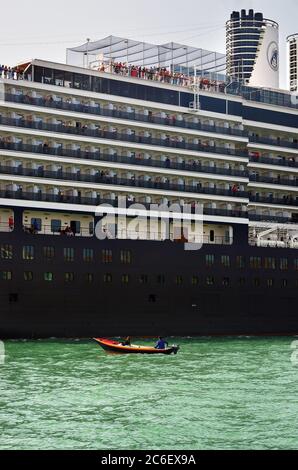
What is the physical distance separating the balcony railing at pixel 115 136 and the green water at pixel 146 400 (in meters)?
13.2

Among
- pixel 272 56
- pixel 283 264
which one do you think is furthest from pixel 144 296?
pixel 272 56

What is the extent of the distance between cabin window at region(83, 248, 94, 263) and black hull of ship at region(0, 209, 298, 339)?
9.6 inches

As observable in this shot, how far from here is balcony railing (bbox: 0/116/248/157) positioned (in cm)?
4725

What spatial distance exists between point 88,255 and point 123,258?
2.20 meters

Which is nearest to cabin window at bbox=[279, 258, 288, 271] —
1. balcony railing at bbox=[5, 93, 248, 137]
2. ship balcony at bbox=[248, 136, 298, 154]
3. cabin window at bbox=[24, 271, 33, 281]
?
ship balcony at bbox=[248, 136, 298, 154]

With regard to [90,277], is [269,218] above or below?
above

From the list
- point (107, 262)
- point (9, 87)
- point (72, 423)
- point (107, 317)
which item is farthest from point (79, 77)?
point (72, 423)

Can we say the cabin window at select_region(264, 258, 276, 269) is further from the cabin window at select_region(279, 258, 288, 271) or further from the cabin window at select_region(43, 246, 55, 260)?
the cabin window at select_region(43, 246, 55, 260)

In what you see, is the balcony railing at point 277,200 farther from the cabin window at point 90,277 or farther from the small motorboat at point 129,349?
the small motorboat at point 129,349

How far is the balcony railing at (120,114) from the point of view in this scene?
47.4 m

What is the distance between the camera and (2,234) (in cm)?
4438

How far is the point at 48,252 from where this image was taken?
149ft

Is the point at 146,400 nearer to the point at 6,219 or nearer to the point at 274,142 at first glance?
the point at 6,219

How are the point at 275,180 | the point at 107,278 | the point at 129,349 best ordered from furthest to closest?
the point at 275,180, the point at 107,278, the point at 129,349
